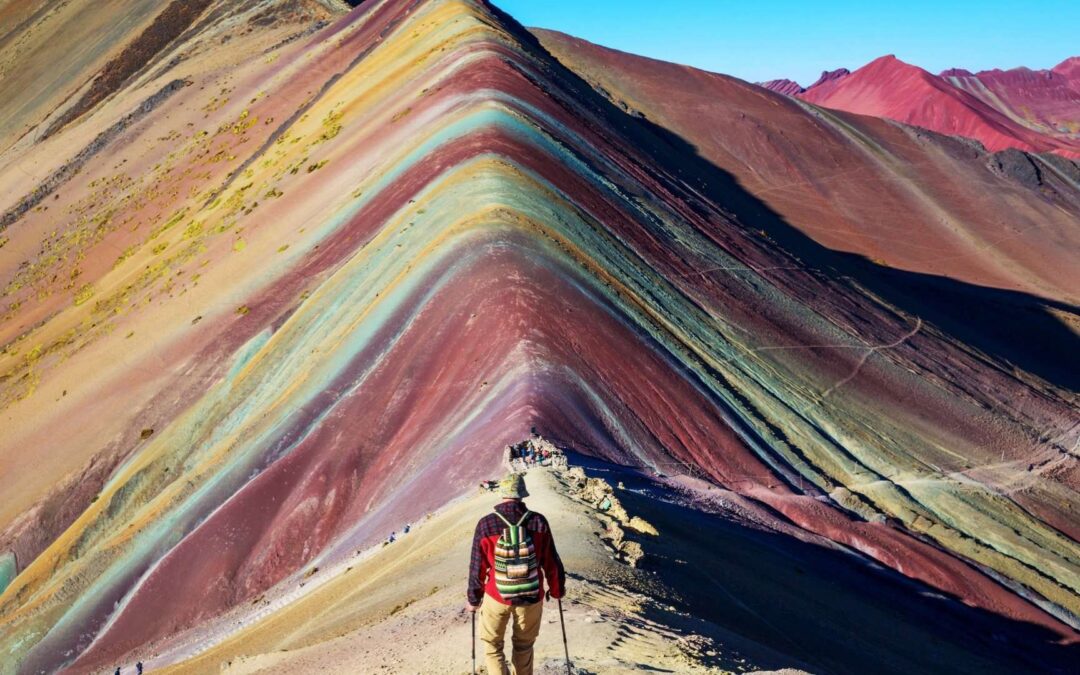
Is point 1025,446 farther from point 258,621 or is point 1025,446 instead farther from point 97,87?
point 97,87

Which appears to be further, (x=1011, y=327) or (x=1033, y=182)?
(x=1033, y=182)

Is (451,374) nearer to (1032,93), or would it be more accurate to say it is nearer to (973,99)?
(973,99)

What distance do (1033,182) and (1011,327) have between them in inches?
940

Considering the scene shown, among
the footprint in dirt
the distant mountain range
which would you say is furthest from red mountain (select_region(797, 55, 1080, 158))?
the footprint in dirt

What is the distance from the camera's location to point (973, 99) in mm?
94188

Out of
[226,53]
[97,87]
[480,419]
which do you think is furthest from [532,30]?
[480,419]

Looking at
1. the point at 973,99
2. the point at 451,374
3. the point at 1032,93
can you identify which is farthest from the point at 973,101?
the point at 451,374

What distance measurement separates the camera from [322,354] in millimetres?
21297

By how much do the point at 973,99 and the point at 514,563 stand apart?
95671 millimetres

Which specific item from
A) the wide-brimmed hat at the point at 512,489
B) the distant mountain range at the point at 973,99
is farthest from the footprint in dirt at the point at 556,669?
the distant mountain range at the point at 973,99

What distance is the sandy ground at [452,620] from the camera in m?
8.62

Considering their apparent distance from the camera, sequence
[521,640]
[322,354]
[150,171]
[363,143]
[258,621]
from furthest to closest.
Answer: [150,171]
[363,143]
[322,354]
[258,621]
[521,640]

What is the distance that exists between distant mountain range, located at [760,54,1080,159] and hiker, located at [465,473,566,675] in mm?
69222

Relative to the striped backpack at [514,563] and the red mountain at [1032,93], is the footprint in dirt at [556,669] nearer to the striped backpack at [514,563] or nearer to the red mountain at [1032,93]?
the striped backpack at [514,563]
